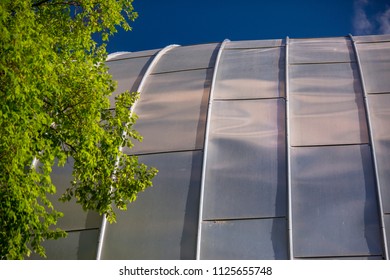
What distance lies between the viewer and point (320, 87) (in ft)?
64.8

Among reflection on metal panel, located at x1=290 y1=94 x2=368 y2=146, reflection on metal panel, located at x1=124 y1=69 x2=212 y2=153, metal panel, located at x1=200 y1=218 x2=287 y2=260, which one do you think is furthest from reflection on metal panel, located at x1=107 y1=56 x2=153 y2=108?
metal panel, located at x1=200 y1=218 x2=287 y2=260

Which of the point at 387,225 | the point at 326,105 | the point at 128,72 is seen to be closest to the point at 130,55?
the point at 128,72

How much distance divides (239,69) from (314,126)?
4369mm

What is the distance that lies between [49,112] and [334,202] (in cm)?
756

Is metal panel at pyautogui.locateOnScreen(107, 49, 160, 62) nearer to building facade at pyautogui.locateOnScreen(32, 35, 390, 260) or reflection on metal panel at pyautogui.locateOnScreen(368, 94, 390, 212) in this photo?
building facade at pyautogui.locateOnScreen(32, 35, 390, 260)

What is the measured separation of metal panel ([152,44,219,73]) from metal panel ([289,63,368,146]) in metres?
3.26

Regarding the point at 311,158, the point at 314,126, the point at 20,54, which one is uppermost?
the point at 314,126

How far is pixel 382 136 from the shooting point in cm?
1738

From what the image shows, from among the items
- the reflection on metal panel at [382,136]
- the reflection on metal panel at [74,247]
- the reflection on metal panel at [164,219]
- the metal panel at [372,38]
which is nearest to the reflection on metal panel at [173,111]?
the reflection on metal panel at [164,219]

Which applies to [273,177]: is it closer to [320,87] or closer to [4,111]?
[320,87]

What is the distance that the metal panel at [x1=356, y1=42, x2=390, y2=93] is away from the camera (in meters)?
19.5

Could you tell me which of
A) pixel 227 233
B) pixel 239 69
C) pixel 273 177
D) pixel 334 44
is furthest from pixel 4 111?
pixel 334 44

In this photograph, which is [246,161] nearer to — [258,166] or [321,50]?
[258,166]
